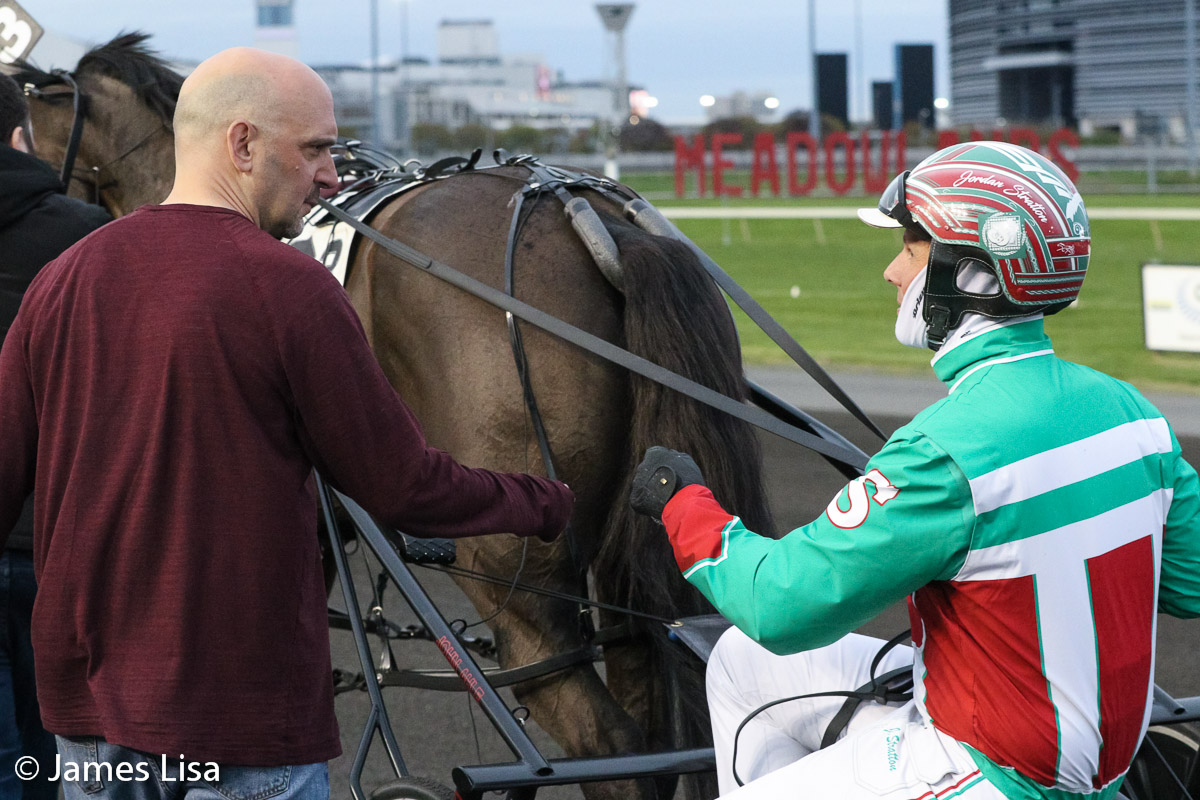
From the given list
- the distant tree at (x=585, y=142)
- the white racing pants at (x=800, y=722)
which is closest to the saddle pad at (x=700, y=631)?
the white racing pants at (x=800, y=722)

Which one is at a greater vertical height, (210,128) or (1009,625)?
(210,128)

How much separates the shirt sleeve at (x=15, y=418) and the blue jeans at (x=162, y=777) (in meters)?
0.41

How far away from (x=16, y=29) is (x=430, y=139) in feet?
108

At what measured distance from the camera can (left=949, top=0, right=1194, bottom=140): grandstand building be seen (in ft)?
180

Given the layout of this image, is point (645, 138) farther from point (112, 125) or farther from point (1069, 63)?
point (112, 125)

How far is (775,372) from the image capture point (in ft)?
31.7

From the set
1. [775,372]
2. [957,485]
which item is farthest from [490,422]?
[775,372]

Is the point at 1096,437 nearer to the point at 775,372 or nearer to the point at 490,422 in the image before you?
the point at 490,422

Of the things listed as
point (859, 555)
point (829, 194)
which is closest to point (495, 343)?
point (859, 555)

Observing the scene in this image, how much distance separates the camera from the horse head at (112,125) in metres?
4.26

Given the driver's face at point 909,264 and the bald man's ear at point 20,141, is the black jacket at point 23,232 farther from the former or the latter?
the driver's face at point 909,264

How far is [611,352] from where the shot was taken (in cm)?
278

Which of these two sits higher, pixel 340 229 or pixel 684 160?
pixel 684 160

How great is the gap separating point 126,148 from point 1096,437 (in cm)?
356
